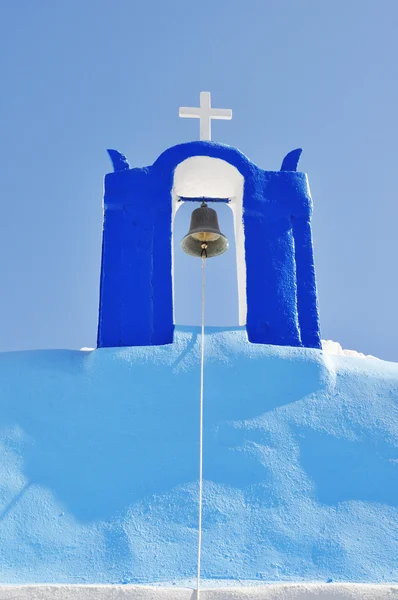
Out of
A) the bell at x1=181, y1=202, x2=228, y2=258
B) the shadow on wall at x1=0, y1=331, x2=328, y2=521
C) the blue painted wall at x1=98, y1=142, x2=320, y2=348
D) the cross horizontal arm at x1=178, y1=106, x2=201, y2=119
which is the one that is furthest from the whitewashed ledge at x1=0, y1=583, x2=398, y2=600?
the cross horizontal arm at x1=178, y1=106, x2=201, y2=119

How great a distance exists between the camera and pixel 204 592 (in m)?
3.18

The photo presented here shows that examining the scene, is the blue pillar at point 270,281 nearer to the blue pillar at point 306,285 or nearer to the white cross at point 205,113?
the blue pillar at point 306,285

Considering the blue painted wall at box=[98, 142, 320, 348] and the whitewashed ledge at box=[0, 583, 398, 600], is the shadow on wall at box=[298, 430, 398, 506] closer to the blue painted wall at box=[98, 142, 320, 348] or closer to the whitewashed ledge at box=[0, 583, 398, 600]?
the whitewashed ledge at box=[0, 583, 398, 600]

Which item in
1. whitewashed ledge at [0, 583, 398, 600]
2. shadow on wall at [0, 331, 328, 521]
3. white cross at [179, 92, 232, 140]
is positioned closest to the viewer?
whitewashed ledge at [0, 583, 398, 600]

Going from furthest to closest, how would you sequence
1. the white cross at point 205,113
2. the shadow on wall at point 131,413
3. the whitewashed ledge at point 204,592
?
the white cross at point 205,113, the shadow on wall at point 131,413, the whitewashed ledge at point 204,592

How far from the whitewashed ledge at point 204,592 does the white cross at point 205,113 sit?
299 cm

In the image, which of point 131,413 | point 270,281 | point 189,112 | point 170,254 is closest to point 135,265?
point 170,254

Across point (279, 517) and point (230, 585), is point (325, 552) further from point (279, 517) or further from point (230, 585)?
point (230, 585)

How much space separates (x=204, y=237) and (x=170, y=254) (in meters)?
0.40

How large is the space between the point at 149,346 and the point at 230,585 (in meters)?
1.40

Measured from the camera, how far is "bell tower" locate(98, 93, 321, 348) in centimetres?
434

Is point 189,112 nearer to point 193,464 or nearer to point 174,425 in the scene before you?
point 174,425

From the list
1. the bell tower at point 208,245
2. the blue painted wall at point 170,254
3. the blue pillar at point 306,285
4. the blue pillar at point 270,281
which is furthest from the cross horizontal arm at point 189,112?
the blue pillar at point 306,285

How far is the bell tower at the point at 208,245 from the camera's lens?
4336mm
